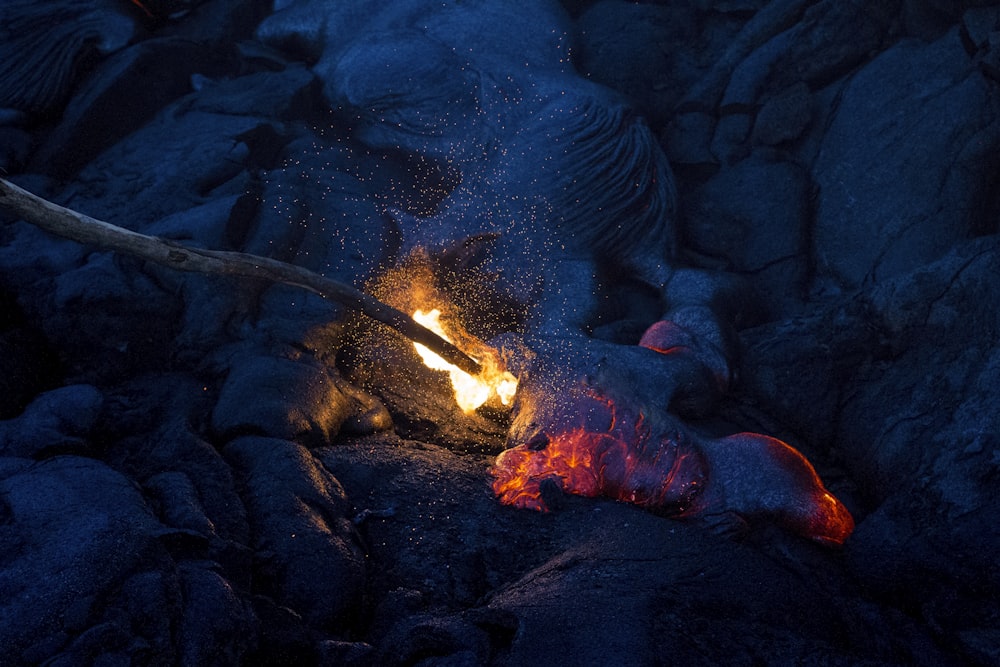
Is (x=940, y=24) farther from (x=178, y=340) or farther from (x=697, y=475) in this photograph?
(x=178, y=340)

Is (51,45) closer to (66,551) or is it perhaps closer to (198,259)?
(198,259)

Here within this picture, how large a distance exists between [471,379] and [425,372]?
0.95ft

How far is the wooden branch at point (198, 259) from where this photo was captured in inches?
124

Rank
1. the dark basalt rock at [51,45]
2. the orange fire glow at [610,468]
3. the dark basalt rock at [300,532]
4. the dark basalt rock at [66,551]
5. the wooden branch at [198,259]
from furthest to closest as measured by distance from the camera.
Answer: the dark basalt rock at [51,45] → the orange fire glow at [610,468] → the wooden branch at [198,259] → the dark basalt rock at [300,532] → the dark basalt rock at [66,551]

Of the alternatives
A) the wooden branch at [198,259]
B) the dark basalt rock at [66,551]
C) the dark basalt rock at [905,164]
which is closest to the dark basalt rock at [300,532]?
the dark basalt rock at [66,551]

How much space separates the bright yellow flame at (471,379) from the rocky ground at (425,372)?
4.6 inches

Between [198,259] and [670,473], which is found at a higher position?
[198,259]

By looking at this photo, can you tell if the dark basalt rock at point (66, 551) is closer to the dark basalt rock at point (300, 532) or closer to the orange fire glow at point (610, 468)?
the dark basalt rock at point (300, 532)

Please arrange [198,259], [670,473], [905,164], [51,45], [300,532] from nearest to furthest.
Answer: [300,532], [670,473], [198,259], [905,164], [51,45]

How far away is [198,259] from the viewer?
140 inches

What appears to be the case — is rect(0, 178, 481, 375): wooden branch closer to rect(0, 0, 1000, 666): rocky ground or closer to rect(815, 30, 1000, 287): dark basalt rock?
rect(0, 0, 1000, 666): rocky ground

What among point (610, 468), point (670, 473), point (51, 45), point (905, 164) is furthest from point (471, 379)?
point (51, 45)

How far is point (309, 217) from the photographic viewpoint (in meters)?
4.81

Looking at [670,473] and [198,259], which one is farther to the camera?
[198,259]
